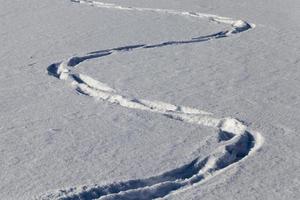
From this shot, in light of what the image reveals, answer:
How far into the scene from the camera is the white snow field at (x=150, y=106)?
1.98m

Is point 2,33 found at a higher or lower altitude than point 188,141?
lower

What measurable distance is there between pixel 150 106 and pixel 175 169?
69 cm

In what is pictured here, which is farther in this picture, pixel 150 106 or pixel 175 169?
pixel 150 106

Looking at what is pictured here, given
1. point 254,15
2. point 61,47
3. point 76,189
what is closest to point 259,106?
point 76,189

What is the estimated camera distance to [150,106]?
272cm

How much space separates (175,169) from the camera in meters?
2.06

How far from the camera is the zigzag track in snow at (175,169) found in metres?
1.90

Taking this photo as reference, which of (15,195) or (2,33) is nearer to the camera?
(15,195)

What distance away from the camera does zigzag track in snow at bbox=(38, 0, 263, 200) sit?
1.90 m

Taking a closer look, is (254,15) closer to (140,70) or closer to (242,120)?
(140,70)

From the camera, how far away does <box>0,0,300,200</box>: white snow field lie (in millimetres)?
1981

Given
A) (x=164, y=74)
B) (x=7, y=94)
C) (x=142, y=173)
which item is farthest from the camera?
(x=164, y=74)

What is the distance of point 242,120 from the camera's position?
249cm

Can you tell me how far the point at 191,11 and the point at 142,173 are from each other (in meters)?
2.93
